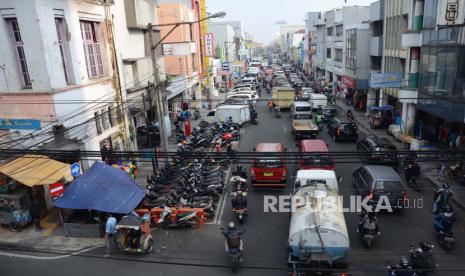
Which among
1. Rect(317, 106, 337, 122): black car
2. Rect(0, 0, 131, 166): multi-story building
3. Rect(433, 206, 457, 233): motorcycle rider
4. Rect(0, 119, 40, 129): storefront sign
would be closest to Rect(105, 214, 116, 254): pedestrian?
Rect(0, 0, 131, 166): multi-story building

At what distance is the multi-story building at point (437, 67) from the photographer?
17.5m

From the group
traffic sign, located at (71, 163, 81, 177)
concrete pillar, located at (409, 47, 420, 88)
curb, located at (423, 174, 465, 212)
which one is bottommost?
curb, located at (423, 174, 465, 212)

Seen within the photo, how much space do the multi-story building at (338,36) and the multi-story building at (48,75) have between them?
2830cm

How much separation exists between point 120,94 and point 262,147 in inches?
377

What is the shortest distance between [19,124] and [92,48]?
227 inches

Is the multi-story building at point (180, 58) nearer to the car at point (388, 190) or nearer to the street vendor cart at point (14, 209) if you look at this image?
the street vendor cart at point (14, 209)

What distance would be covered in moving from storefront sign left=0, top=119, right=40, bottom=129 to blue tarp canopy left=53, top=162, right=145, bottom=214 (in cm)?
376

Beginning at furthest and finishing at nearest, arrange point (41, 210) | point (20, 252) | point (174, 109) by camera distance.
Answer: point (174, 109)
point (41, 210)
point (20, 252)

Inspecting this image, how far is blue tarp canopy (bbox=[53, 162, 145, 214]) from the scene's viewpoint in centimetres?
1316

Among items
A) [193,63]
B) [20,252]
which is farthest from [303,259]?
[193,63]

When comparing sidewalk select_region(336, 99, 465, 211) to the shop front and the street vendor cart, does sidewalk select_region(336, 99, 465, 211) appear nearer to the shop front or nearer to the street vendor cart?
the shop front

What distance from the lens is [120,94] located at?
21625 millimetres

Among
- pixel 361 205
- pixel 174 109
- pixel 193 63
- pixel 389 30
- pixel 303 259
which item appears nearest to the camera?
pixel 303 259

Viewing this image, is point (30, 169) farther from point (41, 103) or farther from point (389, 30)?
point (389, 30)
